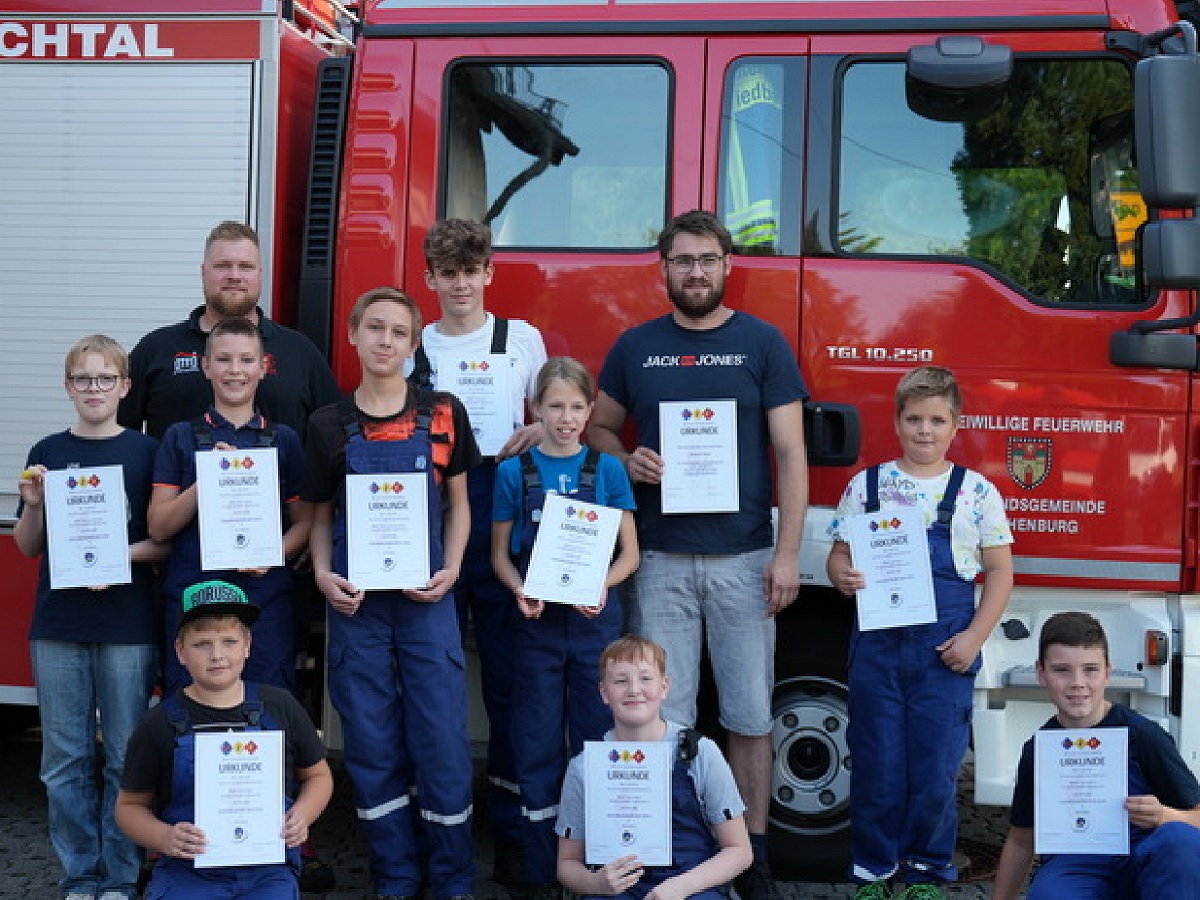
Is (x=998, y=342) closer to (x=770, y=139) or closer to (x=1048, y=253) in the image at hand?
(x=1048, y=253)

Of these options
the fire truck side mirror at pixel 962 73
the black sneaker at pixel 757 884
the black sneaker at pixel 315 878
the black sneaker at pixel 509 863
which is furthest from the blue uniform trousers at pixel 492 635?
the fire truck side mirror at pixel 962 73

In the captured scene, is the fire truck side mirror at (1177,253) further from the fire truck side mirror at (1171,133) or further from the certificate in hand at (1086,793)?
the certificate in hand at (1086,793)

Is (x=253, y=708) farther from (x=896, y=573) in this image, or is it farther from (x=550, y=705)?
(x=896, y=573)

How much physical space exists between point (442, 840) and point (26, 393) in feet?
7.02

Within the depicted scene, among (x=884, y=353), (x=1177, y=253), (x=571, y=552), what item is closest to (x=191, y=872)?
(x=571, y=552)

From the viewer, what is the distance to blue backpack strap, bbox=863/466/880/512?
15.8 feet

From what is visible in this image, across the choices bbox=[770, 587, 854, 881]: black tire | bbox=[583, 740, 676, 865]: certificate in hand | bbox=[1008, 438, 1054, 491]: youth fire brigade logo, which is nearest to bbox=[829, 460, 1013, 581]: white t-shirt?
bbox=[1008, 438, 1054, 491]: youth fire brigade logo

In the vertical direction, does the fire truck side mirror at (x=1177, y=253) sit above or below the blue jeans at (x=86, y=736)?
above

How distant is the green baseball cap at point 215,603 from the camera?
4.21 m

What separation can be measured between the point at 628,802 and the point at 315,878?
1.54m

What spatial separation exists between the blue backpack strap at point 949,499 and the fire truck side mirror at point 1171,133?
975 mm

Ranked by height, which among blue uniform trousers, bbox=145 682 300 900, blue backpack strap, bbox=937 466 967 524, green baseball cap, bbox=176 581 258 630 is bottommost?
blue uniform trousers, bbox=145 682 300 900

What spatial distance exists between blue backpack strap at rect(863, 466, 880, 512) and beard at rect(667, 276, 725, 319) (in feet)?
2.36

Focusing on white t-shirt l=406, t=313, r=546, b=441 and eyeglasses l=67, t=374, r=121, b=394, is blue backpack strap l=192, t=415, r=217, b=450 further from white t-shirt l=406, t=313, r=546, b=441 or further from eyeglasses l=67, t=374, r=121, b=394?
white t-shirt l=406, t=313, r=546, b=441
